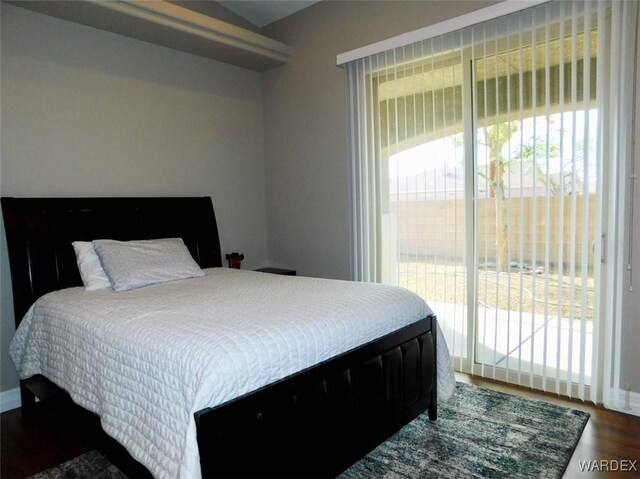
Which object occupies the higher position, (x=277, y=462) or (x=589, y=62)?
(x=589, y=62)

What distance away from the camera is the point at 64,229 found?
2.80 m

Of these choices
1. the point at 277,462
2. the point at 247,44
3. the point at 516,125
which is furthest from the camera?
the point at 247,44

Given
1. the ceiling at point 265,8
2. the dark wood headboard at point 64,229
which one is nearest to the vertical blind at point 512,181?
the ceiling at point 265,8

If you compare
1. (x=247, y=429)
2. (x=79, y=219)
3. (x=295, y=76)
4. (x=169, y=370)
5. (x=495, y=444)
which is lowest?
(x=495, y=444)

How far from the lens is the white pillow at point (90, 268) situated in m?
2.62

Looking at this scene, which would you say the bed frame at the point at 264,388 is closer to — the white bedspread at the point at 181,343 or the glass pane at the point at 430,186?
the white bedspread at the point at 181,343

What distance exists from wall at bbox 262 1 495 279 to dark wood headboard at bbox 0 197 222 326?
3.26ft

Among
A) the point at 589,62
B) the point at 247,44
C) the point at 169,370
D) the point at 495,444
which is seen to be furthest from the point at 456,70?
the point at 169,370

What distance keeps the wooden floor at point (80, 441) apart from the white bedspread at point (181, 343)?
32 centimetres

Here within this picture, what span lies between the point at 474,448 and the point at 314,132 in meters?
2.77

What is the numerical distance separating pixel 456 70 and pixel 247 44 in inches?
68.1

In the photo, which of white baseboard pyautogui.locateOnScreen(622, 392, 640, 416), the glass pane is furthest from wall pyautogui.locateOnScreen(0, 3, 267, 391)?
white baseboard pyautogui.locateOnScreen(622, 392, 640, 416)

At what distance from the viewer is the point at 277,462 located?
1.55 m

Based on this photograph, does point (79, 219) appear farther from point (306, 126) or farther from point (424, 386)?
point (424, 386)
